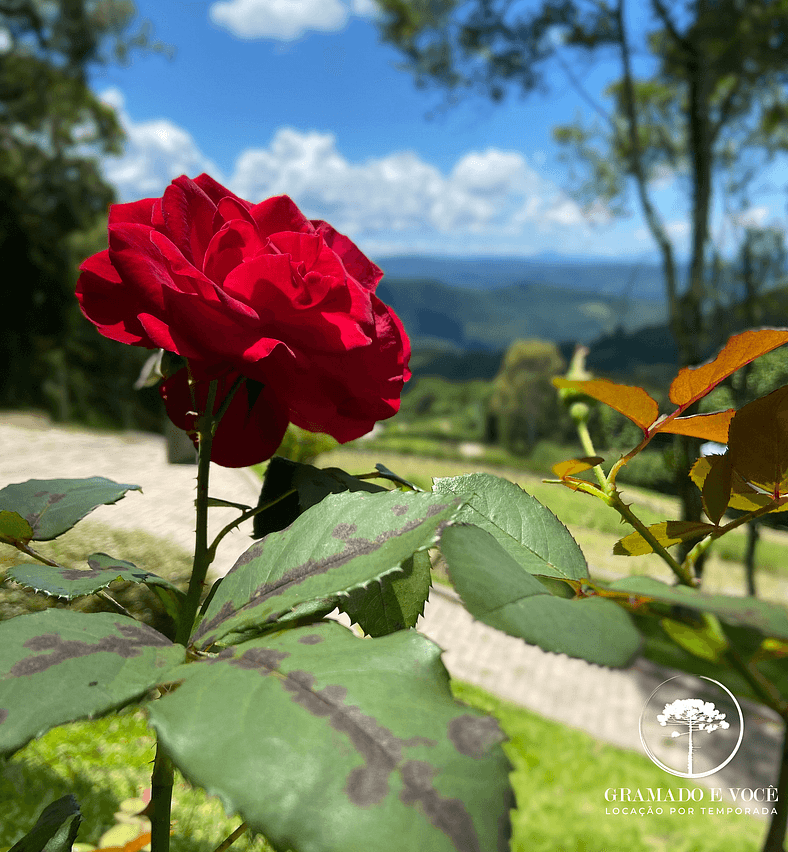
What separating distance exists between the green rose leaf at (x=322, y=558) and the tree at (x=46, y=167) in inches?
274

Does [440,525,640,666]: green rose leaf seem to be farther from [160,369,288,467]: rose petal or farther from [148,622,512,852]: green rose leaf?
[160,369,288,467]: rose petal

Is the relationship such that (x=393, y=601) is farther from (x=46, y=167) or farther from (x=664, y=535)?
(x=46, y=167)

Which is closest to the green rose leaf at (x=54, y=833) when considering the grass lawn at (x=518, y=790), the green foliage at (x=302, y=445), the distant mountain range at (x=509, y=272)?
the grass lawn at (x=518, y=790)

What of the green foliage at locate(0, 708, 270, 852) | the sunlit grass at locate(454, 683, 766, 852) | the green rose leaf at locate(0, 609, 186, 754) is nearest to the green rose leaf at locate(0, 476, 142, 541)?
the green rose leaf at locate(0, 609, 186, 754)

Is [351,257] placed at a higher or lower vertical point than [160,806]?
higher

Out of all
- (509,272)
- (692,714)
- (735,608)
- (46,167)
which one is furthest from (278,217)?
(509,272)

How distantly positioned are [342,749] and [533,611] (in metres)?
0.06

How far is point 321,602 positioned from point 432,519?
4 cm

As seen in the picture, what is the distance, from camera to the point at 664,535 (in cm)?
24

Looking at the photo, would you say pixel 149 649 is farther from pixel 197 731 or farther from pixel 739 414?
pixel 739 414

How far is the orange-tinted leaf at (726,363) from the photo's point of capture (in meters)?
0.22

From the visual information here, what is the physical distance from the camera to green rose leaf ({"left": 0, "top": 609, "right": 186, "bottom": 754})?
0.16m

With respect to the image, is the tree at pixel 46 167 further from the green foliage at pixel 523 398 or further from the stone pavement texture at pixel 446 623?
the green foliage at pixel 523 398

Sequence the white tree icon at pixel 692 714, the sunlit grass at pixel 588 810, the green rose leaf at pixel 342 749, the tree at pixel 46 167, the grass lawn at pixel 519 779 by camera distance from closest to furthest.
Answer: the green rose leaf at pixel 342 749, the white tree icon at pixel 692 714, the grass lawn at pixel 519 779, the sunlit grass at pixel 588 810, the tree at pixel 46 167
